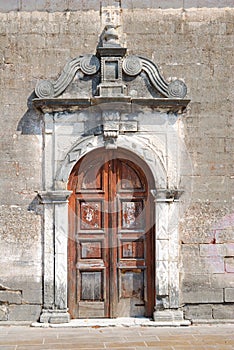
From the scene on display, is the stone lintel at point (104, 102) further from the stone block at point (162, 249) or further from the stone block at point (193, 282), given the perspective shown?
the stone block at point (193, 282)

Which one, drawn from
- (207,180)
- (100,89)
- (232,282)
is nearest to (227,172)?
(207,180)

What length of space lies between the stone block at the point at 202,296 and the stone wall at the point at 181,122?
1cm

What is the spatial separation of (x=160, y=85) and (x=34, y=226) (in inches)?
94.4

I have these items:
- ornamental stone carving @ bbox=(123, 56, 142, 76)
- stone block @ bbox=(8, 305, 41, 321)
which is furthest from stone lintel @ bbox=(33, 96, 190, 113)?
stone block @ bbox=(8, 305, 41, 321)

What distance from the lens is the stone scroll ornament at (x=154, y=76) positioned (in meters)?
6.82

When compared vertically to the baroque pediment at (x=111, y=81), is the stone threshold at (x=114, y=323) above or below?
below

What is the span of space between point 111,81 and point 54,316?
301 centimetres

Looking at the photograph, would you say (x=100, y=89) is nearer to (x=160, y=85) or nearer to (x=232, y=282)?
(x=160, y=85)

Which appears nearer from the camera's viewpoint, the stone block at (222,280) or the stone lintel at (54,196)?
the stone lintel at (54,196)

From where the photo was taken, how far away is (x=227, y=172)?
A: 22.7 feet

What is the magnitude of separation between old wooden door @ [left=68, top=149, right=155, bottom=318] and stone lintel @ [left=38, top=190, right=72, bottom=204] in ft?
0.69

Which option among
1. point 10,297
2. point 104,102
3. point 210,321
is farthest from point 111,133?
point 210,321

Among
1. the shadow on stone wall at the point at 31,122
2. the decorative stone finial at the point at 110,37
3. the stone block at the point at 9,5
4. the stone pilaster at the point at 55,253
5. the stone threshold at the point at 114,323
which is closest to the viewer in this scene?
the stone threshold at the point at 114,323

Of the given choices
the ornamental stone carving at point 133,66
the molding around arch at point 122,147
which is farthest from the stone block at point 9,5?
the molding around arch at point 122,147
